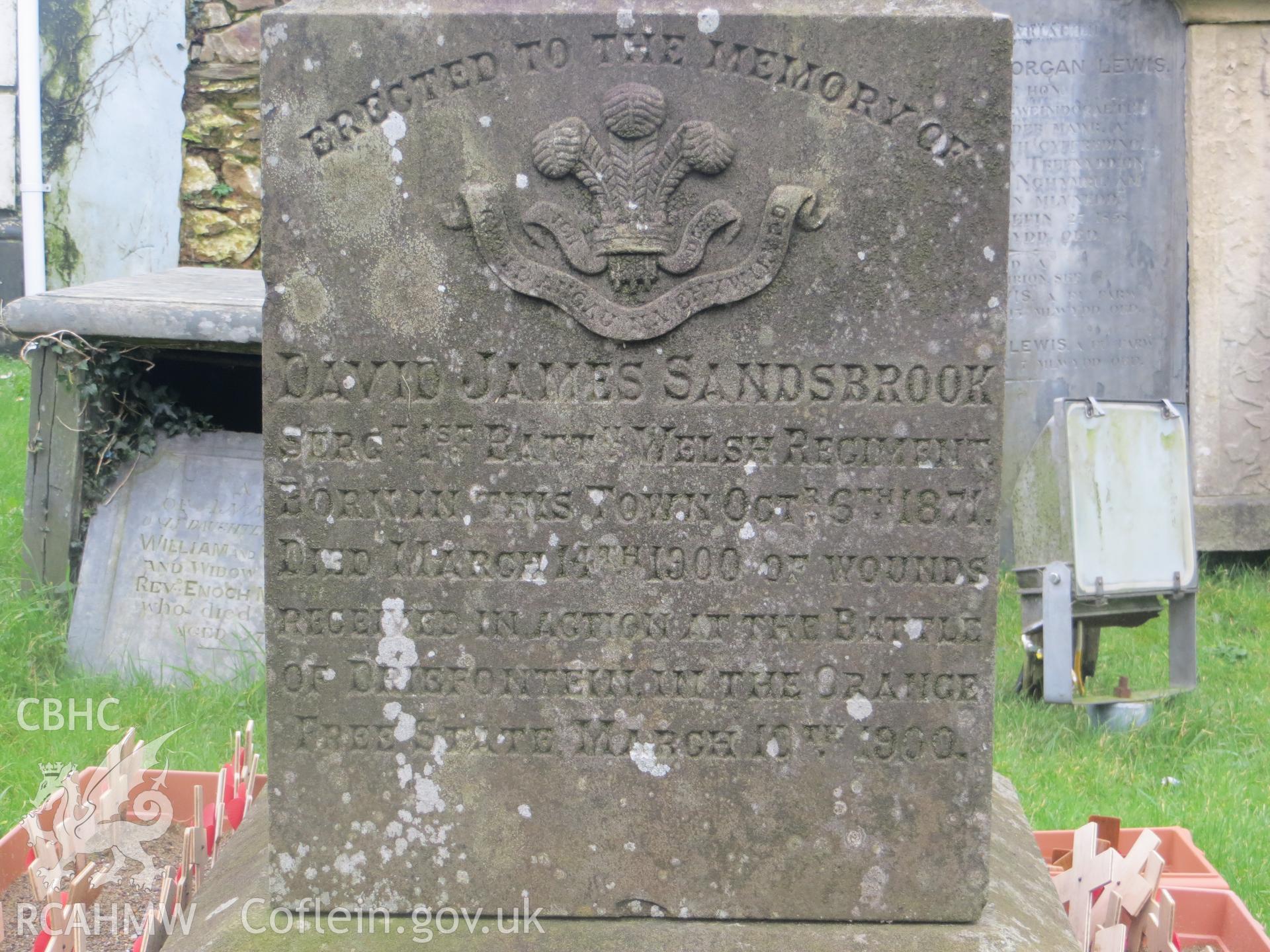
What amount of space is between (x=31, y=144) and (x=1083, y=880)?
7414 mm

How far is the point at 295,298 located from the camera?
245 centimetres

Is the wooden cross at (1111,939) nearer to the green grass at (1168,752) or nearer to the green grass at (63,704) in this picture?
the green grass at (1168,752)

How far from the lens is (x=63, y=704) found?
15.5 feet

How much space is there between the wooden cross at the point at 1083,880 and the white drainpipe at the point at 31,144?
689 cm

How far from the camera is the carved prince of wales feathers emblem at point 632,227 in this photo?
238cm

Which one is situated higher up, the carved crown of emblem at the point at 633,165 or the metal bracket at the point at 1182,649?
the carved crown of emblem at the point at 633,165

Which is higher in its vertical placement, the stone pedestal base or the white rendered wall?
the white rendered wall

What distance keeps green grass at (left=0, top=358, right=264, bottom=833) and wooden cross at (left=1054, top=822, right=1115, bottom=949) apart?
273 centimetres

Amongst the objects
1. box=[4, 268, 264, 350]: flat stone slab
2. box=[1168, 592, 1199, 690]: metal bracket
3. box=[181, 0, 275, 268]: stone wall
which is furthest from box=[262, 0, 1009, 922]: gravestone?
box=[181, 0, 275, 268]: stone wall

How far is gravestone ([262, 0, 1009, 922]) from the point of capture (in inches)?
93.7

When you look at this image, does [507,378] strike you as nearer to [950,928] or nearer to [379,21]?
[379,21]

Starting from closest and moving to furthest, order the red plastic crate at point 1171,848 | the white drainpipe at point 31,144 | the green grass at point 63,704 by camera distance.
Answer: the red plastic crate at point 1171,848 < the green grass at point 63,704 < the white drainpipe at point 31,144

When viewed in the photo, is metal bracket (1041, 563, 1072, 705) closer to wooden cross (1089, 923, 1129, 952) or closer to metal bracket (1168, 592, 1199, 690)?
metal bracket (1168, 592, 1199, 690)

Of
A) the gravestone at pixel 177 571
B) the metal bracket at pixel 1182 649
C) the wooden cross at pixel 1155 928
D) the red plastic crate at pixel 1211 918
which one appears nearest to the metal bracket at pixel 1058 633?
the metal bracket at pixel 1182 649
